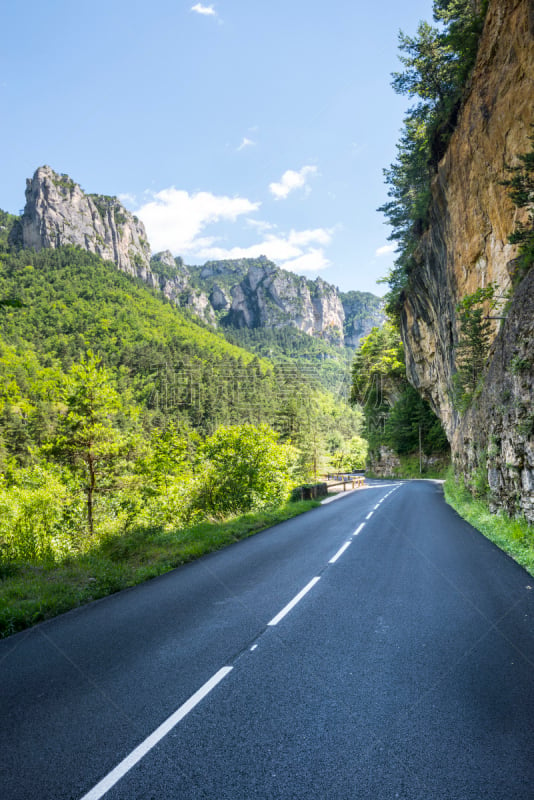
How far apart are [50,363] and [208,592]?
81.9 metres

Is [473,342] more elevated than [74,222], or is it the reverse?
[74,222]

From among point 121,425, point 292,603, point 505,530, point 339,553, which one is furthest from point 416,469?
point 292,603

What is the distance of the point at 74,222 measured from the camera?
15400cm

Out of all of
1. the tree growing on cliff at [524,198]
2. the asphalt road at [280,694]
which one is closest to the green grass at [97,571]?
the asphalt road at [280,694]

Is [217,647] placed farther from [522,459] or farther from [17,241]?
[17,241]

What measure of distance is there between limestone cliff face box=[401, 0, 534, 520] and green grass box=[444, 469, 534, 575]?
474mm

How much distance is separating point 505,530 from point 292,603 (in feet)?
20.8

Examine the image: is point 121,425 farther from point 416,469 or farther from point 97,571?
point 97,571

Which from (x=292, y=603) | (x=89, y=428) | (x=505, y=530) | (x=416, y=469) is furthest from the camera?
(x=416, y=469)

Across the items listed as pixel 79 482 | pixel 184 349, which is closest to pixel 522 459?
pixel 79 482

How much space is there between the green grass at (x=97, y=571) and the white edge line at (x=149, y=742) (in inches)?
124

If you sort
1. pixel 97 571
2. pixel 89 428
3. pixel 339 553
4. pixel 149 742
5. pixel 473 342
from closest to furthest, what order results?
pixel 149 742 < pixel 97 571 < pixel 339 553 < pixel 473 342 < pixel 89 428

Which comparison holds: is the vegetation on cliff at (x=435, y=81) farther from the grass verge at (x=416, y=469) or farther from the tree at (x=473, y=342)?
the grass verge at (x=416, y=469)

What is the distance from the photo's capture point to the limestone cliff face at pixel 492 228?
9484mm
